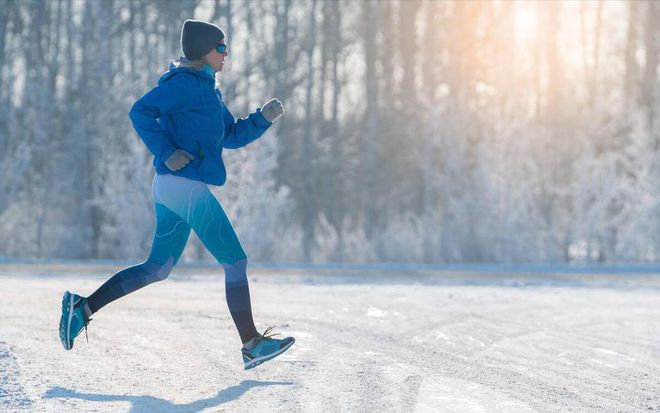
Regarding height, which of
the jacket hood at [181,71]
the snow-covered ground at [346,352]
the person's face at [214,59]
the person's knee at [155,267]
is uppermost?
the person's face at [214,59]

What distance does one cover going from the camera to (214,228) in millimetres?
5121

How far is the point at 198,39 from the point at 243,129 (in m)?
0.53

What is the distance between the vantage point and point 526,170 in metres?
17.8

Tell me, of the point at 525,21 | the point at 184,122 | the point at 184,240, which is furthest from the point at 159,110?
the point at 525,21

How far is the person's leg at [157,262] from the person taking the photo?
17.2 feet

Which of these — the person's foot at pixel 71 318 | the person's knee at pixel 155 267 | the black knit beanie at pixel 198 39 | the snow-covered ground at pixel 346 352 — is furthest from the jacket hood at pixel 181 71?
the snow-covered ground at pixel 346 352

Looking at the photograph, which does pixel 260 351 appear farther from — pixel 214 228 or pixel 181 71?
pixel 181 71

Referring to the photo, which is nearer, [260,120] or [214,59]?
[214,59]

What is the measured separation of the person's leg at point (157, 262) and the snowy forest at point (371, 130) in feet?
37.0

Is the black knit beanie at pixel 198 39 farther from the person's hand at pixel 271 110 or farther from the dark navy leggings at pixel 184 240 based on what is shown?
the dark navy leggings at pixel 184 240

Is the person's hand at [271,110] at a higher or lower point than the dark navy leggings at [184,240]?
higher

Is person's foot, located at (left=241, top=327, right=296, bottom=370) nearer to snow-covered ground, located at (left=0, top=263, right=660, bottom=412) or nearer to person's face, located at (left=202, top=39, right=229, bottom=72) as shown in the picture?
snow-covered ground, located at (left=0, top=263, right=660, bottom=412)

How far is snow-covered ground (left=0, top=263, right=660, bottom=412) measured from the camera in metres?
4.69

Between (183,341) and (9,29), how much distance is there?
2063cm
